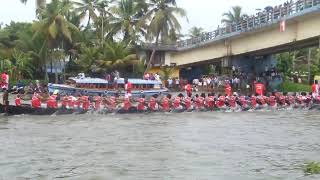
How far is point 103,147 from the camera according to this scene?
19203 mm

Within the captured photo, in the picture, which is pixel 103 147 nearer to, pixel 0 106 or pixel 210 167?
pixel 210 167

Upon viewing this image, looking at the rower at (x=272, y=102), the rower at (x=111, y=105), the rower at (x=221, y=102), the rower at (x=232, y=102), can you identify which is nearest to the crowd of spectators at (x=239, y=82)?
the rower at (x=272, y=102)

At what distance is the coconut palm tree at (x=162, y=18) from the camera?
56875 millimetres

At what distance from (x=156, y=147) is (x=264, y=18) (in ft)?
79.0

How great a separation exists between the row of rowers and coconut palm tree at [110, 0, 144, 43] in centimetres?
2478

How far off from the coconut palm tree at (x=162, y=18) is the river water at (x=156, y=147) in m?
28.1

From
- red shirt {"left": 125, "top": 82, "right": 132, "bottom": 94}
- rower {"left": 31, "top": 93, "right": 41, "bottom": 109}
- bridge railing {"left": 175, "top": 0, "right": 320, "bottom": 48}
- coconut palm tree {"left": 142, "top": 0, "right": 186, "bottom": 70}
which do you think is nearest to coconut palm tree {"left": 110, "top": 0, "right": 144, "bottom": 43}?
coconut palm tree {"left": 142, "top": 0, "right": 186, "bottom": 70}

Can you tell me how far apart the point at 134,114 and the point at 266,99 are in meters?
9.07

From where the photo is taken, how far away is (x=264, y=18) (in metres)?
41.0

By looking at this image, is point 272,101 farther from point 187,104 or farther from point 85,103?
point 85,103

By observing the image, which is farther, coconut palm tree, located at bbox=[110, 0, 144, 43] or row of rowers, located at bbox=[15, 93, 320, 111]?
coconut palm tree, located at bbox=[110, 0, 144, 43]

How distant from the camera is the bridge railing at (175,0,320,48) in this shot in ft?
116

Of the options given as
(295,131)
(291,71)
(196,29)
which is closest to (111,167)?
(295,131)

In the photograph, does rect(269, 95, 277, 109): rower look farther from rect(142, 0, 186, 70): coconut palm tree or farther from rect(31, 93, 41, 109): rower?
rect(142, 0, 186, 70): coconut palm tree
